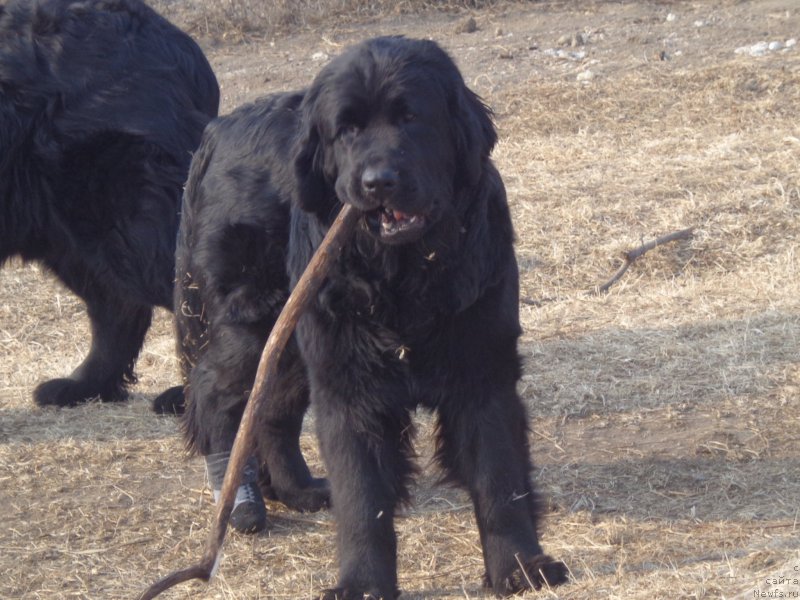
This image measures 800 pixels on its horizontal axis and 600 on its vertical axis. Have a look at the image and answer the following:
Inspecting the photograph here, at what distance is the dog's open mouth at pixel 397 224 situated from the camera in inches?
128

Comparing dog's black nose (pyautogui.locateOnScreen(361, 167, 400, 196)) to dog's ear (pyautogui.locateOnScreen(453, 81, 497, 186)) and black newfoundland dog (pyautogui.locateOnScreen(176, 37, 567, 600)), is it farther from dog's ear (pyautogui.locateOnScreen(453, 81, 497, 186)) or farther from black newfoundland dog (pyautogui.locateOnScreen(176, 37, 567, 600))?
dog's ear (pyautogui.locateOnScreen(453, 81, 497, 186))

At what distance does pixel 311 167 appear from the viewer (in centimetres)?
354

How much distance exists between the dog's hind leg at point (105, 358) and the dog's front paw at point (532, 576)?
293 centimetres

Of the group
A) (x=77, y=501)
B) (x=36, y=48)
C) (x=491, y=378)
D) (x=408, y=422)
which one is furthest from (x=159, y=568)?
(x=36, y=48)

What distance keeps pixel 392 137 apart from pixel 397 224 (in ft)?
0.81

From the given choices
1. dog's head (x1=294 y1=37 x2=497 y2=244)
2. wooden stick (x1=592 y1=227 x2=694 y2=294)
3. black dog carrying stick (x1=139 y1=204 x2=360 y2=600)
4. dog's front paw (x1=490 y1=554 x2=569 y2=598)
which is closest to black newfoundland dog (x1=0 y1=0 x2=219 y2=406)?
dog's head (x1=294 y1=37 x2=497 y2=244)

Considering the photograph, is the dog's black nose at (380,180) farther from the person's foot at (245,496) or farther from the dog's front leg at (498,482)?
the person's foot at (245,496)

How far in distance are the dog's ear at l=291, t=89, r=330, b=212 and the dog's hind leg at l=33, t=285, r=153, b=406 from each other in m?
2.44

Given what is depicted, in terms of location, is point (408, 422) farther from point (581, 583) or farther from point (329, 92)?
point (329, 92)

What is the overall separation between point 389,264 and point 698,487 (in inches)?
62.3

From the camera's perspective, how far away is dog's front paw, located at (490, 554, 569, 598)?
3389mm

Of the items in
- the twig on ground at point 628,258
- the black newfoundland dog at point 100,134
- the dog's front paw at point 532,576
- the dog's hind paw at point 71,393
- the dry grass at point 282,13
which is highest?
the black newfoundland dog at point 100,134

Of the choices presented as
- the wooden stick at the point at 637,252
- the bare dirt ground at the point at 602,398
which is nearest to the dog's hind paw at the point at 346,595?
the bare dirt ground at the point at 602,398

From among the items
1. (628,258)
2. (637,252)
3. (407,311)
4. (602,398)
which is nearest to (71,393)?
(602,398)
